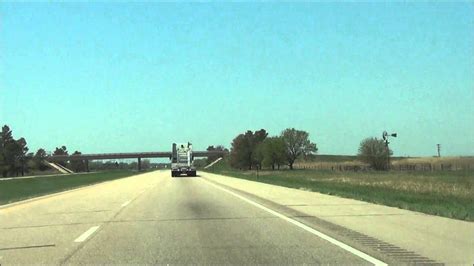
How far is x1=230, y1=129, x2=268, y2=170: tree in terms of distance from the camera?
167250 mm

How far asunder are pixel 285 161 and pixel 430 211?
13105 centimetres

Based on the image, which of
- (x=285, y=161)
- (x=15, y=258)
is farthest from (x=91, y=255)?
(x=285, y=161)

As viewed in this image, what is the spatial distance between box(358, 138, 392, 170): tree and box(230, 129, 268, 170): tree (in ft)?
142

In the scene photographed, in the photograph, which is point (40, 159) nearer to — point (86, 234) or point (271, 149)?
point (271, 149)

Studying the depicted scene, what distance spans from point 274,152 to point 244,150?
24829 mm

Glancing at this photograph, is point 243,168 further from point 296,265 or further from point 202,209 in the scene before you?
point 296,265

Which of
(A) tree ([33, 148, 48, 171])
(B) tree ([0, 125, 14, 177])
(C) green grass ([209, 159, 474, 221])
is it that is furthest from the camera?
(A) tree ([33, 148, 48, 171])

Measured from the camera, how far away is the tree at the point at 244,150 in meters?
167

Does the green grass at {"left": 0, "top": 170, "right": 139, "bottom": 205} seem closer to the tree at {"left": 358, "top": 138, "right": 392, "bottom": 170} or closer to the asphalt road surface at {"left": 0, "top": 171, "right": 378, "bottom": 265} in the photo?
the asphalt road surface at {"left": 0, "top": 171, "right": 378, "bottom": 265}

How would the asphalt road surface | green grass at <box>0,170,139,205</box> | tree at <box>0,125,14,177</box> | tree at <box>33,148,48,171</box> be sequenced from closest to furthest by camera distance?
the asphalt road surface
green grass at <box>0,170,139,205</box>
tree at <box>0,125,14,177</box>
tree at <box>33,148,48,171</box>

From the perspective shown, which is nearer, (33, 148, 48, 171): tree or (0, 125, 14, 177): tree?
(0, 125, 14, 177): tree

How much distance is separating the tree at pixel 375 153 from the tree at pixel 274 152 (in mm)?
24521

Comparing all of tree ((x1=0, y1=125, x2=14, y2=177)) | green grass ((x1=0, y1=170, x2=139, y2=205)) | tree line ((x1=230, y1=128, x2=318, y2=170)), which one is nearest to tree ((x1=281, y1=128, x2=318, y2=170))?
tree line ((x1=230, y1=128, x2=318, y2=170))

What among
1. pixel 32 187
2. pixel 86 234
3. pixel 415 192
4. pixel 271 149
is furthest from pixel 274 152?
pixel 86 234
